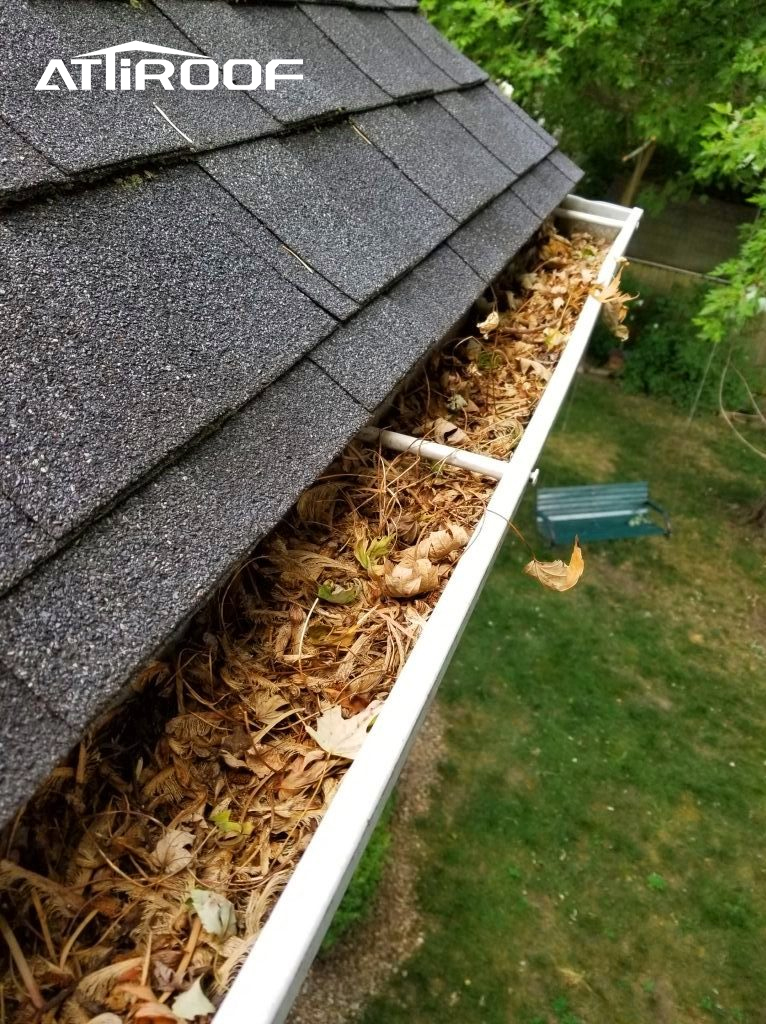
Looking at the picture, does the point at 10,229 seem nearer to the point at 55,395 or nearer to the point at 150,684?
the point at 55,395

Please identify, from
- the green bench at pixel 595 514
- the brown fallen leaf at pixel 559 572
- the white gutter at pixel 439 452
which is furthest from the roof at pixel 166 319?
the green bench at pixel 595 514

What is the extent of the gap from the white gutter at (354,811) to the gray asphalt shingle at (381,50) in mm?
1645

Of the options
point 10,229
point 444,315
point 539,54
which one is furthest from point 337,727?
point 539,54

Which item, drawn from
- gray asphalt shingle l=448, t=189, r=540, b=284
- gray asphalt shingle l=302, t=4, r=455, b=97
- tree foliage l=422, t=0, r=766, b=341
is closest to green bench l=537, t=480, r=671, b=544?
tree foliage l=422, t=0, r=766, b=341

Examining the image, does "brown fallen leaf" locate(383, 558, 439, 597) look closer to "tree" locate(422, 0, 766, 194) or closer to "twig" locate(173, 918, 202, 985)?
"twig" locate(173, 918, 202, 985)

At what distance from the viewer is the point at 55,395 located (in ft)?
3.23

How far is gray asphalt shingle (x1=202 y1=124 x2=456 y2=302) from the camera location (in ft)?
4.97

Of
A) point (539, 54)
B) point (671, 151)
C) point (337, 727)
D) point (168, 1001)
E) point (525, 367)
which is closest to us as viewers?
point (168, 1001)

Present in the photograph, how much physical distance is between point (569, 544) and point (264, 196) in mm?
6024

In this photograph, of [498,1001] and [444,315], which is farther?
[498,1001]

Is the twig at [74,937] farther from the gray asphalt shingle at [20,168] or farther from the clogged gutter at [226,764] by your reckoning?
the gray asphalt shingle at [20,168]

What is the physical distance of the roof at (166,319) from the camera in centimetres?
88

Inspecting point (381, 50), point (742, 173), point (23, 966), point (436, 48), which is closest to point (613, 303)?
point (381, 50)

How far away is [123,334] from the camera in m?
1.11
